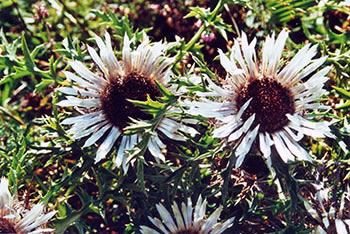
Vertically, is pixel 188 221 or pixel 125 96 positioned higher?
pixel 125 96

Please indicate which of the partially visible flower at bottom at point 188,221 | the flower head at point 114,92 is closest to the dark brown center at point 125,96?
the flower head at point 114,92

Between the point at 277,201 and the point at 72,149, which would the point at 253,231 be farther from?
the point at 72,149

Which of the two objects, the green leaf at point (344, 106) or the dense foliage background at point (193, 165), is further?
the green leaf at point (344, 106)

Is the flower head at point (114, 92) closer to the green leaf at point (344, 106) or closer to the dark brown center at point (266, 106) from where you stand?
the dark brown center at point (266, 106)

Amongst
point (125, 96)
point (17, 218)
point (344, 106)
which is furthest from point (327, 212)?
point (17, 218)

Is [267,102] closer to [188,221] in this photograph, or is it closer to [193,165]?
[193,165]

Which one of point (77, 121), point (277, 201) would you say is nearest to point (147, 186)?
point (77, 121)

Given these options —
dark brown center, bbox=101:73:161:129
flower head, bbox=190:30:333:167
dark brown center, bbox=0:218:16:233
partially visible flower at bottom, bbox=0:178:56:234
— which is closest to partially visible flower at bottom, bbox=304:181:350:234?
flower head, bbox=190:30:333:167
